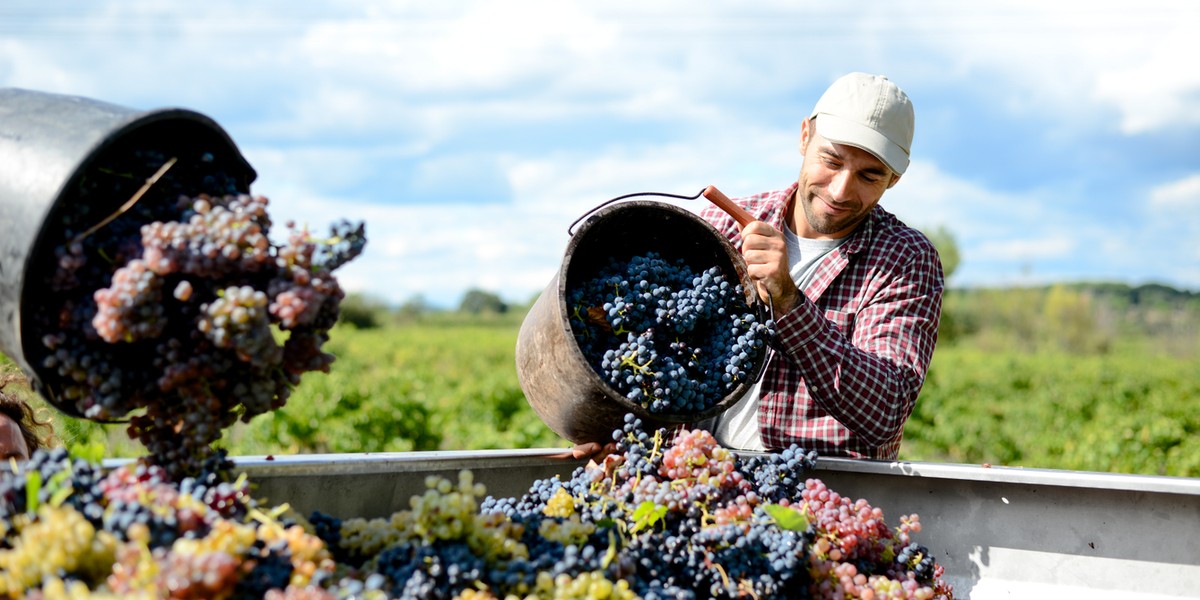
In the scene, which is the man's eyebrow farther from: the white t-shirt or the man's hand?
the man's hand

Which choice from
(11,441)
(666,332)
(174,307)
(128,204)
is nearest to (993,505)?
(666,332)

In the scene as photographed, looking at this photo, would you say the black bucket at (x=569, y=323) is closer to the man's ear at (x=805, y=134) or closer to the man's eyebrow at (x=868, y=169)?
the man's eyebrow at (x=868, y=169)

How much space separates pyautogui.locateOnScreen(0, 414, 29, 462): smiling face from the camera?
2582mm

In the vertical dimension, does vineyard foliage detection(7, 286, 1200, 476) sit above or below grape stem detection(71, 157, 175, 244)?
below

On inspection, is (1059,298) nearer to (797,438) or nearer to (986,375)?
(986,375)

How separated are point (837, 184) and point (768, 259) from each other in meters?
0.67

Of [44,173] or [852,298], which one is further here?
[852,298]

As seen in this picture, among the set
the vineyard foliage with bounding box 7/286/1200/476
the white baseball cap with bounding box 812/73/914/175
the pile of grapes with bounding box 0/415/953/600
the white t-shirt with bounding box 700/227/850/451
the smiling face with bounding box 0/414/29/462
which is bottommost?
the vineyard foliage with bounding box 7/286/1200/476

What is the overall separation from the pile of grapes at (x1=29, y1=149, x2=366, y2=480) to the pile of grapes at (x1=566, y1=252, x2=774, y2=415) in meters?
0.78

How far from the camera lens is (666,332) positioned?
235cm

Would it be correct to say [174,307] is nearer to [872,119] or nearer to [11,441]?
[11,441]

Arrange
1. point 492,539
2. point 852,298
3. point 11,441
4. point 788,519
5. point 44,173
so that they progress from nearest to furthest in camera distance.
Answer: point 44,173 → point 492,539 → point 788,519 → point 11,441 → point 852,298

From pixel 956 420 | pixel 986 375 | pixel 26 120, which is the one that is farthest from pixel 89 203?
pixel 986 375

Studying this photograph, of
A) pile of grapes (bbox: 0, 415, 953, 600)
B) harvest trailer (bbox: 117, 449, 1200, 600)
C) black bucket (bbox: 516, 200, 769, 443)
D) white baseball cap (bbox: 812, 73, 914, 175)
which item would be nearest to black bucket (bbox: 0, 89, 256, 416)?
pile of grapes (bbox: 0, 415, 953, 600)
